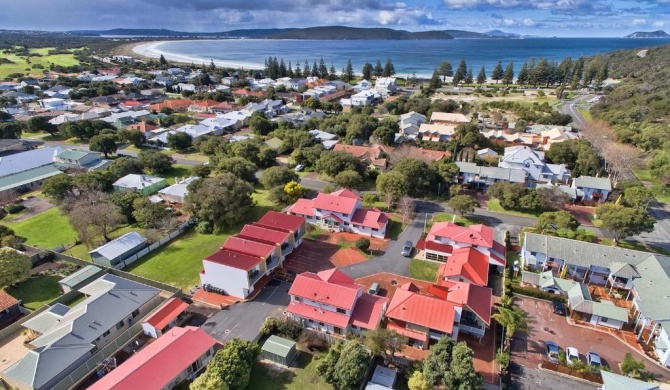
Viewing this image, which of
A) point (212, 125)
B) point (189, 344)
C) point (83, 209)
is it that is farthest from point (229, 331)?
point (212, 125)

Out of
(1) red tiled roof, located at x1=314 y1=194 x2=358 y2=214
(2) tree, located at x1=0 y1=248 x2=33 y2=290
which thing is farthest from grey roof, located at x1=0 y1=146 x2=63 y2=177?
(1) red tiled roof, located at x1=314 y1=194 x2=358 y2=214

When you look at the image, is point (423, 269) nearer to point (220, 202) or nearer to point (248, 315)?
point (248, 315)

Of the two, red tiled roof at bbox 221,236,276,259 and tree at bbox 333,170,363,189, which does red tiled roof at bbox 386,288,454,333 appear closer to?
red tiled roof at bbox 221,236,276,259

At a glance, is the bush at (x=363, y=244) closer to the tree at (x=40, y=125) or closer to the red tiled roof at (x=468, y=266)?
the red tiled roof at (x=468, y=266)

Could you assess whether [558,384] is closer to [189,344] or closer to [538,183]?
[189,344]

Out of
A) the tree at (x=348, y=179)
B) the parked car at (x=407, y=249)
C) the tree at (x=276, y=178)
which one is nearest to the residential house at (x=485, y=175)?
the tree at (x=348, y=179)

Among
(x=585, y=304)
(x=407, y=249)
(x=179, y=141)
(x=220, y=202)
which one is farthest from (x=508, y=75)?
(x=220, y=202)
